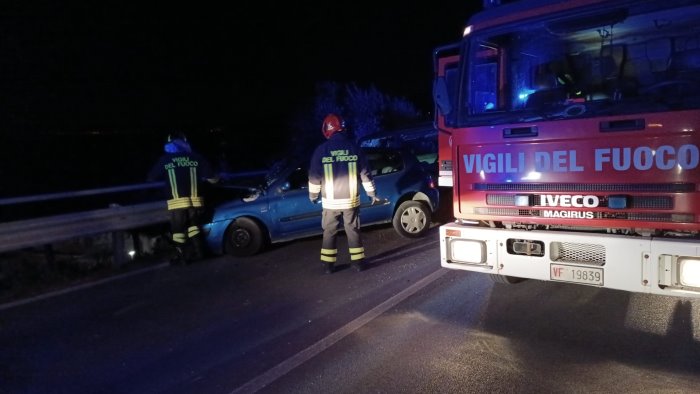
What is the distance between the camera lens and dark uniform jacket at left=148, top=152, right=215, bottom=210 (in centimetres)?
765

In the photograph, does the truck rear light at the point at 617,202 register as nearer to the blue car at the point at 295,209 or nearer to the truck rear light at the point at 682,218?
the truck rear light at the point at 682,218

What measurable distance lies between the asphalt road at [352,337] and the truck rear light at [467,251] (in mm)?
567

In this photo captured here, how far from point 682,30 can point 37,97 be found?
17.8 m

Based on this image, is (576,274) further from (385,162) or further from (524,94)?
(385,162)

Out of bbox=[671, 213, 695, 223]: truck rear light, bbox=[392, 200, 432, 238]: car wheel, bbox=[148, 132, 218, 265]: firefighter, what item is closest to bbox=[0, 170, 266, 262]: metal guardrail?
bbox=[148, 132, 218, 265]: firefighter

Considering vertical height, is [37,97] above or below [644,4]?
above

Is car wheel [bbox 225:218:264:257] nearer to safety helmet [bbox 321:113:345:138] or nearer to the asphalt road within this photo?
the asphalt road

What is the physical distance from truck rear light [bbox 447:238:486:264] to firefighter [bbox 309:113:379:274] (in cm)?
206

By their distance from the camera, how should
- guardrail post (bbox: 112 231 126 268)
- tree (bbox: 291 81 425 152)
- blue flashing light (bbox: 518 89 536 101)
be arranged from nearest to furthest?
blue flashing light (bbox: 518 89 536 101) < guardrail post (bbox: 112 231 126 268) < tree (bbox: 291 81 425 152)

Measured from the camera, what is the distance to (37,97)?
57.3 ft

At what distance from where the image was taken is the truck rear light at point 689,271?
12.5 feet

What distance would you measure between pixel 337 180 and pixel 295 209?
1701mm

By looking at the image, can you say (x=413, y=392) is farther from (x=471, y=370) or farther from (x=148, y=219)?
(x=148, y=219)

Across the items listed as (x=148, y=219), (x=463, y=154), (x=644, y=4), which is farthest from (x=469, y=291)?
(x=148, y=219)
